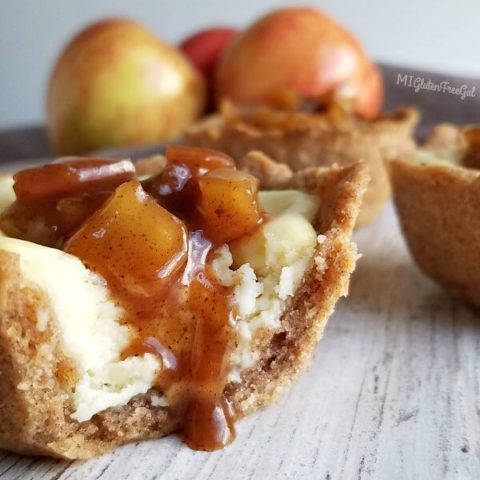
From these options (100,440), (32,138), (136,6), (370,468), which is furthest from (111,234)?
(136,6)

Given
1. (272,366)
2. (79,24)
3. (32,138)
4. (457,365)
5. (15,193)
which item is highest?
(15,193)

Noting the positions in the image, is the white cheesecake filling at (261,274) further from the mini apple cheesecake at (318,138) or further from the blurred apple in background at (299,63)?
the blurred apple in background at (299,63)

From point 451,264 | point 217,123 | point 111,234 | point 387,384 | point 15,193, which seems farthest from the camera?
point 217,123

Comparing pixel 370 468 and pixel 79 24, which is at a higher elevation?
pixel 370 468

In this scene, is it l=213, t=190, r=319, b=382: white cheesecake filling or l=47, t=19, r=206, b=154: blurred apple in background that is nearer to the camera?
l=213, t=190, r=319, b=382: white cheesecake filling

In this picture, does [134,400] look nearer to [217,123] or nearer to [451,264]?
[451,264]

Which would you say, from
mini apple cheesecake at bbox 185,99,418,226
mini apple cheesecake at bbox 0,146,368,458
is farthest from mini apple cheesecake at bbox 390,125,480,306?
mini apple cheesecake at bbox 0,146,368,458

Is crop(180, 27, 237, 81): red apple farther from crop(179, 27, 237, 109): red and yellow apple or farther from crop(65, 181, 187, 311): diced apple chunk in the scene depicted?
crop(65, 181, 187, 311): diced apple chunk
